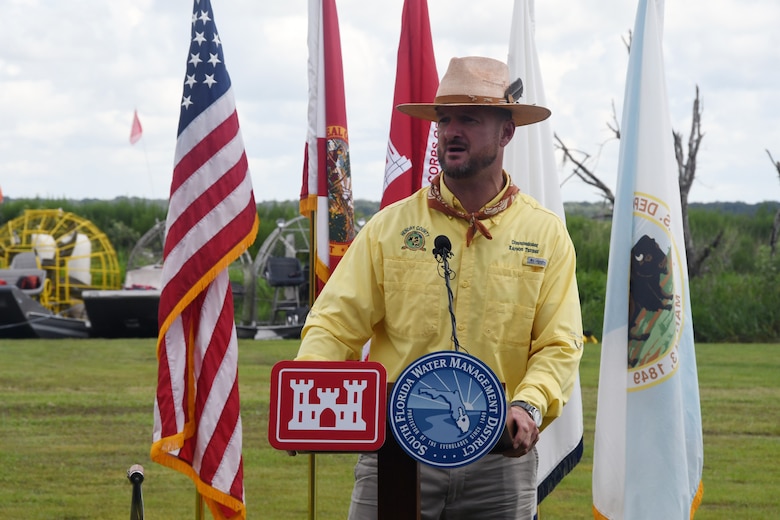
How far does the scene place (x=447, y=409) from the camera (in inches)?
106

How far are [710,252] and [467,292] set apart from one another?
67.6ft

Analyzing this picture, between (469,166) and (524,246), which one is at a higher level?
(469,166)

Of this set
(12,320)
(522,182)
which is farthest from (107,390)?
(522,182)

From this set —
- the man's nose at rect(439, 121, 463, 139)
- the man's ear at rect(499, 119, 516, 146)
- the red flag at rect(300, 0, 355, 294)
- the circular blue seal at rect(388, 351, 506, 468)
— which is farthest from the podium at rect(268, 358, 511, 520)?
the red flag at rect(300, 0, 355, 294)

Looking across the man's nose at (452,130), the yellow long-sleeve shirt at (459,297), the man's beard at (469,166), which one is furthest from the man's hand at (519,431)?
the man's nose at (452,130)

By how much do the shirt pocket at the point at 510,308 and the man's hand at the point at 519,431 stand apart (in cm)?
48

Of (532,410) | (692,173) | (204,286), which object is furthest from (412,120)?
(692,173)

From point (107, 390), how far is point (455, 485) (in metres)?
10.9

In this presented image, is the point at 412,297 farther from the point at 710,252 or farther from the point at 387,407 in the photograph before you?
the point at 710,252

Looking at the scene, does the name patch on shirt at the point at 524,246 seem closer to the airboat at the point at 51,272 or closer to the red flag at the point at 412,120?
the red flag at the point at 412,120

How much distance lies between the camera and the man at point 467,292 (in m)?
3.39

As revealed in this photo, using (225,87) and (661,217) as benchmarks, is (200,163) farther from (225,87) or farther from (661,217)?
(661,217)

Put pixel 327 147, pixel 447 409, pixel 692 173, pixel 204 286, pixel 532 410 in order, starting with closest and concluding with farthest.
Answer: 1. pixel 447 409
2. pixel 532 410
3. pixel 204 286
4. pixel 327 147
5. pixel 692 173

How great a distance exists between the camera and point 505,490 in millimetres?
3420
